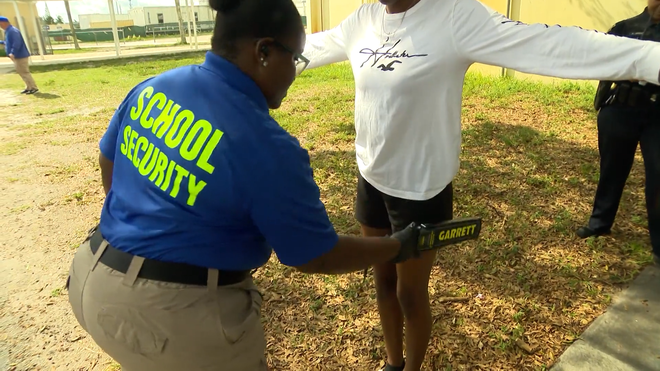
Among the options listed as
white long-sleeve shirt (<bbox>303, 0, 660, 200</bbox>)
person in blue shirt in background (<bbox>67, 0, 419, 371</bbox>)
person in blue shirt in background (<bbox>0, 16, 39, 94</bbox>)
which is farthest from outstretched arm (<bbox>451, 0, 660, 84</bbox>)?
person in blue shirt in background (<bbox>0, 16, 39, 94</bbox>)

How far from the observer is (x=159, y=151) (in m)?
1.31

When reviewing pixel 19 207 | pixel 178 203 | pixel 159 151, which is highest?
pixel 159 151

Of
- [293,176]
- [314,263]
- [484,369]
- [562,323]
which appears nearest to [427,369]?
[484,369]

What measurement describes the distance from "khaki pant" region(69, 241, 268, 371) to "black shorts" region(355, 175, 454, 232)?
0.86 m

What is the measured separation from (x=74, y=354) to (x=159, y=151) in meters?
2.34

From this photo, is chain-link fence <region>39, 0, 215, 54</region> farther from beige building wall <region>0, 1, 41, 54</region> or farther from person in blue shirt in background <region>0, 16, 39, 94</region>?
person in blue shirt in background <region>0, 16, 39, 94</region>

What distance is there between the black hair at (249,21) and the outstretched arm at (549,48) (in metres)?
0.75

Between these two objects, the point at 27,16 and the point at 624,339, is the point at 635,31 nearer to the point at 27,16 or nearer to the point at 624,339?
the point at 624,339

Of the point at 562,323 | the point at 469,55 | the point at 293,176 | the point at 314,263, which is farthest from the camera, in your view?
the point at 562,323

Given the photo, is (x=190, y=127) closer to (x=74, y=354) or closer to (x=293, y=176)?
(x=293, y=176)

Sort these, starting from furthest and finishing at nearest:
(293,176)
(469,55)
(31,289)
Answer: (31,289)
(469,55)
(293,176)

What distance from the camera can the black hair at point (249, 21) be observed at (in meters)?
1.32

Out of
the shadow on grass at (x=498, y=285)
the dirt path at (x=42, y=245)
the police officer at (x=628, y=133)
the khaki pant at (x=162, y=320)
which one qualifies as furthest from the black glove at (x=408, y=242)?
the police officer at (x=628, y=133)
